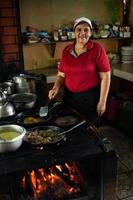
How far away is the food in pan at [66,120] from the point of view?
1.86 meters

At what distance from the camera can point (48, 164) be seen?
1468 mm

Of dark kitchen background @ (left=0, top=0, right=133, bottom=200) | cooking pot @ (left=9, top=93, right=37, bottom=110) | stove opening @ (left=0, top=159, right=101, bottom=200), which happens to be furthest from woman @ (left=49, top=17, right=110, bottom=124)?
stove opening @ (left=0, top=159, right=101, bottom=200)

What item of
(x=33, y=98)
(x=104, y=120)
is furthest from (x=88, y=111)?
(x=104, y=120)

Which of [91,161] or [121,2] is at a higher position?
[121,2]

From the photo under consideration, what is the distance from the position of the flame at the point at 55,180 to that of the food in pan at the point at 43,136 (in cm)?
20

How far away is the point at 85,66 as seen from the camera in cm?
221

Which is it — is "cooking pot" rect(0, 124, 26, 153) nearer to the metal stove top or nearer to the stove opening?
the metal stove top

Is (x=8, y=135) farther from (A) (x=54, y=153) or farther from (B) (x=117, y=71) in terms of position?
(B) (x=117, y=71)

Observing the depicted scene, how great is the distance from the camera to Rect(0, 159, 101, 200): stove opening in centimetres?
158

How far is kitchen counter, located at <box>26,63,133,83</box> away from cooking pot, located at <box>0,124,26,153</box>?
1722 mm

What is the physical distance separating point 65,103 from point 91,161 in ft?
2.79

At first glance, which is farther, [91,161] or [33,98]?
[33,98]

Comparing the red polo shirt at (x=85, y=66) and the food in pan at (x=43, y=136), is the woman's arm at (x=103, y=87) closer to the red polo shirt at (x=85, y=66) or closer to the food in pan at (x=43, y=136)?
the red polo shirt at (x=85, y=66)

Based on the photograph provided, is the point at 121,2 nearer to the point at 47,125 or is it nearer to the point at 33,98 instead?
the point at 33,98
